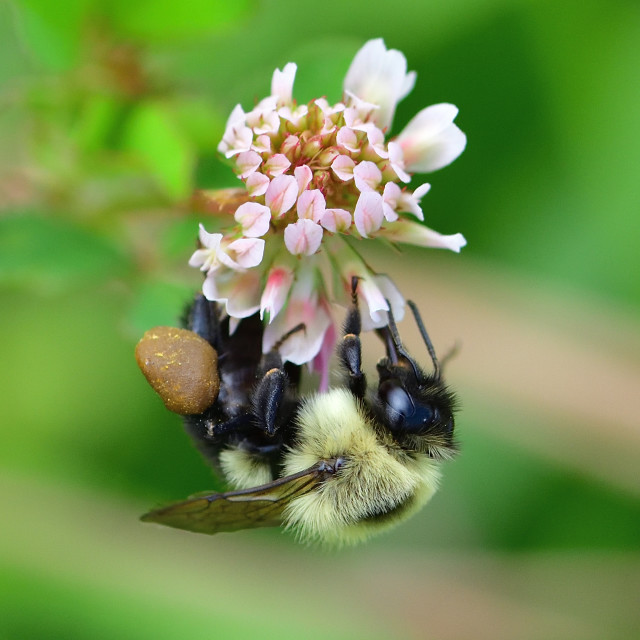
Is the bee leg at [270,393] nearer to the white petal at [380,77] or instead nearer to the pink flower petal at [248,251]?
the pink flower petal at [248,251]

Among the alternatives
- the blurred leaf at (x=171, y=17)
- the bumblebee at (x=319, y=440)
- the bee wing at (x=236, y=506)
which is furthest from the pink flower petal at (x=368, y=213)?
the blurred leaf at (x=171, y=17)

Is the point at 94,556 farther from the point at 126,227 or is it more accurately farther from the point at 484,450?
the point at 484,450

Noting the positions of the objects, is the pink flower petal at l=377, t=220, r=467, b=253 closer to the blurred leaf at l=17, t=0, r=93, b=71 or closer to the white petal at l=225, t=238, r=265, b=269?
the white petal at l=225, t=238, r=265, b=269

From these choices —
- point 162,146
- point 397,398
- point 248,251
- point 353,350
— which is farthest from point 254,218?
point 162,146

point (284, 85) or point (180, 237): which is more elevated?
point (180, 237)

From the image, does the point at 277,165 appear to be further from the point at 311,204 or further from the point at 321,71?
the point at 321,71
